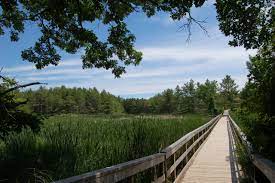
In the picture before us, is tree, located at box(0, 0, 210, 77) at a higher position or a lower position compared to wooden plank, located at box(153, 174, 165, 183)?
higher

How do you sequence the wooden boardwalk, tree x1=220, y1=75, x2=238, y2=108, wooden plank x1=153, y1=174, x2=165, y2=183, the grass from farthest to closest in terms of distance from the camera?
1. tree x1=220, y1=75, x2=238, y2=108
2. the wooden boardwalk
3. wooden plank x1=153, y1=174, x2=165, y2=183
4. the grass

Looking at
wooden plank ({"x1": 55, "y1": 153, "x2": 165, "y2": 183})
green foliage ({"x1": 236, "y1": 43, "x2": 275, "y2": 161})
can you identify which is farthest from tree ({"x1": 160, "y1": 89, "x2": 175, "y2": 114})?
wooden plank ({"x1": 55, "y1": 153, "x2": 165, "y2": 183})

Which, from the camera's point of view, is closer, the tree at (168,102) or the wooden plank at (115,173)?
the wooden plank at (115,173)

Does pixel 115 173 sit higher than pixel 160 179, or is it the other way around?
pixel 115 173

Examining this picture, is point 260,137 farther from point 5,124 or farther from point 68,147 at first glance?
point 5,124

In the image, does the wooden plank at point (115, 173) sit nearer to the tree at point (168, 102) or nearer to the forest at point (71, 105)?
the forest at point (71, 105)

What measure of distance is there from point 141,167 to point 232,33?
283 centimetres

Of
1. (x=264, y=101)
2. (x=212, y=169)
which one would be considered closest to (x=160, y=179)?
(x=264, y=101)

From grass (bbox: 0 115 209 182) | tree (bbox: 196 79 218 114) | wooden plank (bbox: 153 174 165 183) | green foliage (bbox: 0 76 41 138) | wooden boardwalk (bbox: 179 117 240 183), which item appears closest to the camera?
green foliage (bbox: 0 76 41 138)

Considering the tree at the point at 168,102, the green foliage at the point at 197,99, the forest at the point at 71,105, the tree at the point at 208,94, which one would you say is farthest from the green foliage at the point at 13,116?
the tree at the point at 168,102

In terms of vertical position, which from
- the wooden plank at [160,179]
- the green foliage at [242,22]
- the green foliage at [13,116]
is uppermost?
the green foliage at [242,22]

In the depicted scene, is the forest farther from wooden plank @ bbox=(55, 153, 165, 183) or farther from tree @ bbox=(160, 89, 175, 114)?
tree @ bbox=(160, 89, 175, 114)

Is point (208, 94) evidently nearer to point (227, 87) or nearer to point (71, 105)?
point (227, 87)

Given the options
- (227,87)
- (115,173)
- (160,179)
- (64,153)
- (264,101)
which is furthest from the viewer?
(227,87)
